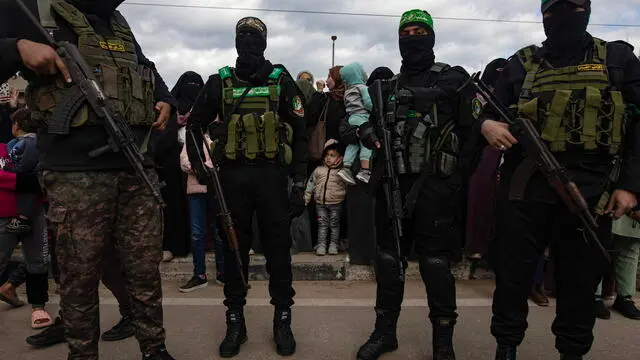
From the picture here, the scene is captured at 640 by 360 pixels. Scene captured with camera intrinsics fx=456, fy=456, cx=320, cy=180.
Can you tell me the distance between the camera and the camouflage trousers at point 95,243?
7.52 feet

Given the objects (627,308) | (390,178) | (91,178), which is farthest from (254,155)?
(627,308)

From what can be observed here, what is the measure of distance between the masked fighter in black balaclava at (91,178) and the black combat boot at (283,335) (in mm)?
797

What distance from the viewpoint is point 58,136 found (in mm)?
2303

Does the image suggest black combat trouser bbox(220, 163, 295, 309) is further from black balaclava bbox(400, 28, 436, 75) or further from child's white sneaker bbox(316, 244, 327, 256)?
child's white sneaker bbox(316, 244, 327, 256)

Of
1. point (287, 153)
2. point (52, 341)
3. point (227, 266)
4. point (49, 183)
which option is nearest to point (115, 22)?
point (49, 183)

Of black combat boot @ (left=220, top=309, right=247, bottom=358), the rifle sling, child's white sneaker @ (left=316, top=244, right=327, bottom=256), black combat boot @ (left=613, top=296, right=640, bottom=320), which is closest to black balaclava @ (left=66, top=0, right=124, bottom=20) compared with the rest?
black combat boot @ (left=220, top=309, right=247, bottom=358)

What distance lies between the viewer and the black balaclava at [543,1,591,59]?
236cm

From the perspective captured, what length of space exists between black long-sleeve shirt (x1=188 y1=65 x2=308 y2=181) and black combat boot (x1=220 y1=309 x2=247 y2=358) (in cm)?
104

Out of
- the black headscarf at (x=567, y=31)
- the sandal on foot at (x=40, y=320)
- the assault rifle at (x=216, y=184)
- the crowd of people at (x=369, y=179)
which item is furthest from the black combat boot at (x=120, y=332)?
the black headscarf at (x=567, y=31)

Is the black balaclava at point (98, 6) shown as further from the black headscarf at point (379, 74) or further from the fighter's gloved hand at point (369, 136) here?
the black headscarf at point (379, 74)

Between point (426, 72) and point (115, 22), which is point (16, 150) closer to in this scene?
point (115, 22)

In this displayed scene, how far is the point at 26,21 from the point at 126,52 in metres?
0.47

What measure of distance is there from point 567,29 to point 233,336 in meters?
2.71

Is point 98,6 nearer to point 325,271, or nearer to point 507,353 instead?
point 507,353
